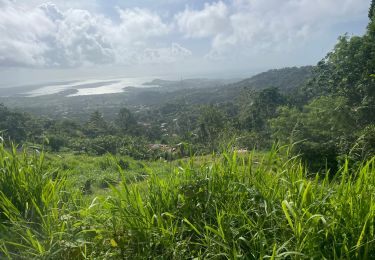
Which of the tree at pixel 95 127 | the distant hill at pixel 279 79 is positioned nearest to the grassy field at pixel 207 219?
the tree at pixel 95 127

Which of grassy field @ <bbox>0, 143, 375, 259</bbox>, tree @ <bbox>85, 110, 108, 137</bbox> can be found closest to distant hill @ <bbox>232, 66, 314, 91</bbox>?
tree @ <bbox>85, 110, 108, 137</bbox>

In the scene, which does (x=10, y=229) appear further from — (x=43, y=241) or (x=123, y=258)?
(x=123, y=258)

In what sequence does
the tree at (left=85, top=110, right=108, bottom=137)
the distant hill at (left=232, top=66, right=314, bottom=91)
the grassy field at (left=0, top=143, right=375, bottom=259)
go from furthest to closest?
1. the distant hill at (left=232, top=66, right=314, bottom=91)
2. the tree at (left=85, top=110, right=108, bottom=137)
3. the grassy field at (left=0, top=143, right=375, bottom=259)

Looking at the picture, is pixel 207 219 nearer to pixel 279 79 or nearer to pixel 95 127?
pixel 95 127

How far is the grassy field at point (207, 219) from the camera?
158 cm

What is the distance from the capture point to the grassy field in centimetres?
158

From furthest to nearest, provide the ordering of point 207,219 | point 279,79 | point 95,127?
point 279,79
point 95,127
point 207,219

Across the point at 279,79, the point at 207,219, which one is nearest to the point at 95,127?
the point at 207,219

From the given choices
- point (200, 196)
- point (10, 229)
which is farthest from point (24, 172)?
point (200, 196)

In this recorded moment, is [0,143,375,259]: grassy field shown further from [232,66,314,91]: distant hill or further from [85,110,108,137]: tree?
[232,66,314,91]: distant hill

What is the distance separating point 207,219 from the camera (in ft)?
6.63

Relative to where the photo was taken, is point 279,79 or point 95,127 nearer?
point 95,127

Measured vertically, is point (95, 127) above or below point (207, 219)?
below

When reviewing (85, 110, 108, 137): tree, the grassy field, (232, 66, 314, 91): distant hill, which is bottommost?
(85, 110, 108, 137): tree
